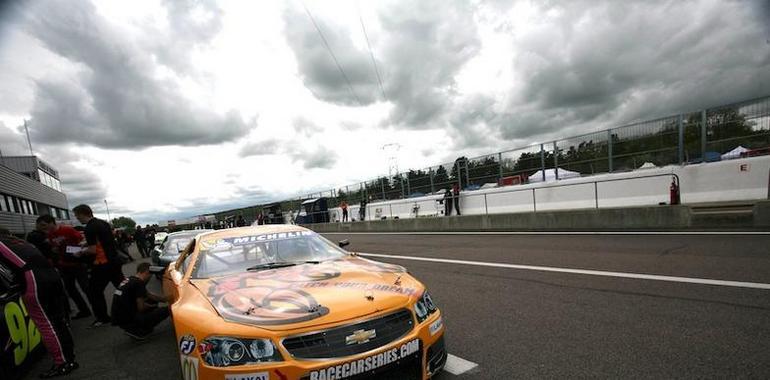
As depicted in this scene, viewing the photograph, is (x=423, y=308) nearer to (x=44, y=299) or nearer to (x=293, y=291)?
(x=293, y=291)

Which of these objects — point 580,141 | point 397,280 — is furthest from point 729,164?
point 397,280

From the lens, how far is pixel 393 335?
231 cm

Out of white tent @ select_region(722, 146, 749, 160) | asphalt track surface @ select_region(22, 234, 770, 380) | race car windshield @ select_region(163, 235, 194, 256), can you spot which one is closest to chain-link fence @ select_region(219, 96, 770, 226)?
white tent @ select_region(722, 146, 749, 160)

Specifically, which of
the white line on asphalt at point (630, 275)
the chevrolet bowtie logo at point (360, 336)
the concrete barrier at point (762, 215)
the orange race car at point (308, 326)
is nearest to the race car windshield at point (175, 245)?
the orange race car at point (308, 326)

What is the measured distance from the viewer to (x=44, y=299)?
3.82 meters

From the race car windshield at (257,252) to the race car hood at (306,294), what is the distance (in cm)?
26

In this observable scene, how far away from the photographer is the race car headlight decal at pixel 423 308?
2525 millimetres

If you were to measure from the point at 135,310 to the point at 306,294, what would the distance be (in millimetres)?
3242

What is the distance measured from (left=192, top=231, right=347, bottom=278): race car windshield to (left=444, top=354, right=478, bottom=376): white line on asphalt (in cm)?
153

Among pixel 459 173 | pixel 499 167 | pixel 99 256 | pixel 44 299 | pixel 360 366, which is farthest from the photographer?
pixel 459 173

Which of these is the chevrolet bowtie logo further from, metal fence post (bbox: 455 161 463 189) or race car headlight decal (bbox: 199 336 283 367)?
metal fence post (bbox: 455 161 463 189)

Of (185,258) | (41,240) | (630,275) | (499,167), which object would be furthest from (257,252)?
(499,167)

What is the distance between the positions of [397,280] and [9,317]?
12.7 feet

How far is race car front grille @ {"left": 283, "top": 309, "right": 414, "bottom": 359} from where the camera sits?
210 centimetres
